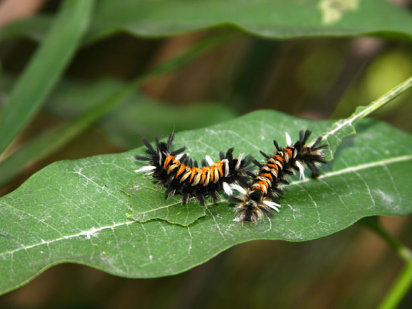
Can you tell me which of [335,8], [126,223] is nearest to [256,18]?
[335,8]

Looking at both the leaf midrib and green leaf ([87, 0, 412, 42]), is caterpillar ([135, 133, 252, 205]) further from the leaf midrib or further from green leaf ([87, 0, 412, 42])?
green leaf ([87, 0, 412, 42])

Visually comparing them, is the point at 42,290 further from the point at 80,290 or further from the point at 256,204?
the point at 256,204

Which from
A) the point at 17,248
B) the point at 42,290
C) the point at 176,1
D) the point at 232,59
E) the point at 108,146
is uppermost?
the point at 176,1

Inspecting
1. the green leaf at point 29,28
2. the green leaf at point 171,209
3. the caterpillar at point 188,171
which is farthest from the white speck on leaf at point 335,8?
the green leaf at point 29,28

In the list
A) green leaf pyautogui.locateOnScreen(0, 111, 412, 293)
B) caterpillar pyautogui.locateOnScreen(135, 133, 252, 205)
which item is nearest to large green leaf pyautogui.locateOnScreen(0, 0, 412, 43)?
green leaf pyautogui.locateOnScreen(0, 111, 412, 293)

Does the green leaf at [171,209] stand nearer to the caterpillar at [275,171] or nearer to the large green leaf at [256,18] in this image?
the caterpillar at [275,171]

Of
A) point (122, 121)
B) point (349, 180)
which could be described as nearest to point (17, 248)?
point (349, 180)

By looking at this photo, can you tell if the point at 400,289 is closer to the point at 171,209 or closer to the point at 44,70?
the point at 171,209
